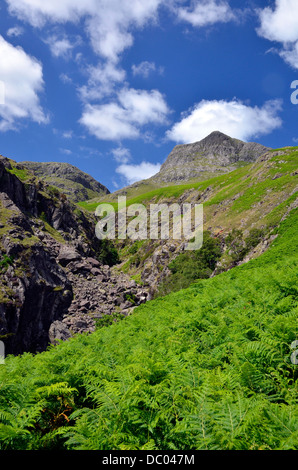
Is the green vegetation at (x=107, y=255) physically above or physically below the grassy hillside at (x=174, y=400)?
above

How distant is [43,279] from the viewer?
59.3 m

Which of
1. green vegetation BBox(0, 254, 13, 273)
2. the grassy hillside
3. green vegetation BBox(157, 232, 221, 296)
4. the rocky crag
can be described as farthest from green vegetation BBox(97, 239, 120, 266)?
the grassy hillside

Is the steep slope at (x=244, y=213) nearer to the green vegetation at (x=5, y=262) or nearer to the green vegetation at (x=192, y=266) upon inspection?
the green vegetation at (x=192, y=266)

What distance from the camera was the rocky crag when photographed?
161ft

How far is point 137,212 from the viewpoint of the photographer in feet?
516

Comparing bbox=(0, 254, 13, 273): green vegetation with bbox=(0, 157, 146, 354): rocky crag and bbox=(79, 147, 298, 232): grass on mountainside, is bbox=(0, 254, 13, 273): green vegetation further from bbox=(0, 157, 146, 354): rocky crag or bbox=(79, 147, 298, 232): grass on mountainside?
bbox=(79, 147, 298, 232): grass on mountainside

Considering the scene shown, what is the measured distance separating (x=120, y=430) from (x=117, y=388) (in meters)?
1.16

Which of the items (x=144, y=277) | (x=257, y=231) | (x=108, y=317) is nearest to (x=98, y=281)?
(x=144, y=277)

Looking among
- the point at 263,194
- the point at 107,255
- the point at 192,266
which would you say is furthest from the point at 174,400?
the point at 107,255

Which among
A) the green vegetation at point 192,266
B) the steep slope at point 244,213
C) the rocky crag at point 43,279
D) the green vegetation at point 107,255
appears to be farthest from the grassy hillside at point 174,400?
the green vegetation at point 107,255

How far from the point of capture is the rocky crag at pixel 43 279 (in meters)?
49.2

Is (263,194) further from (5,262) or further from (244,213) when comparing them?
(5,262)
